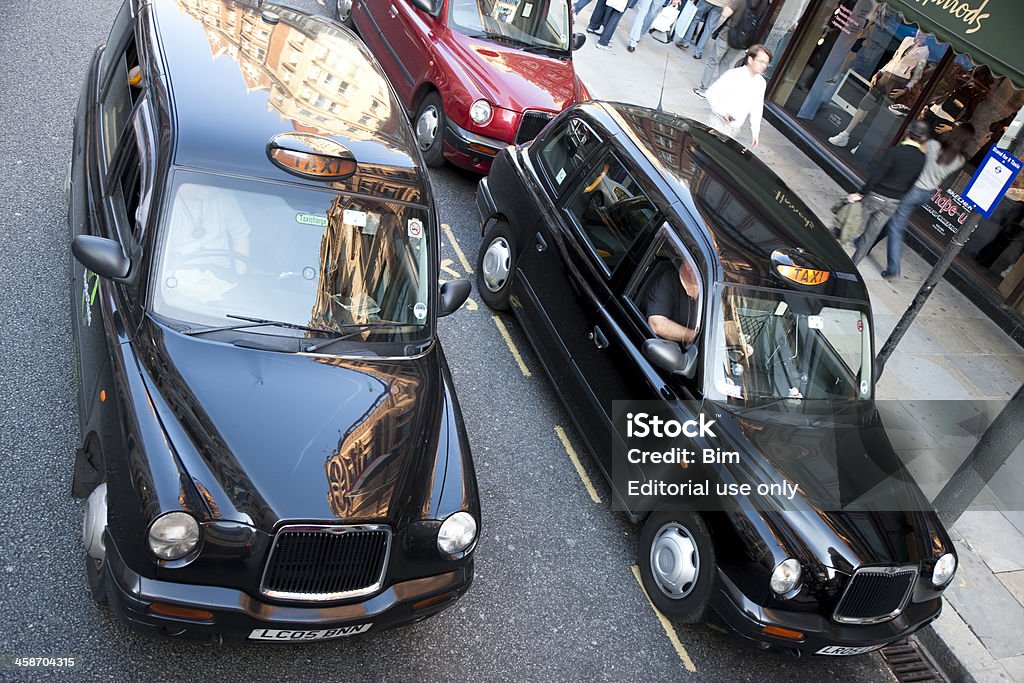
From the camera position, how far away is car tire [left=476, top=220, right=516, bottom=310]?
23.8 ft

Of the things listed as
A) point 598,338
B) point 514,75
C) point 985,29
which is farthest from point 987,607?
point 514,75

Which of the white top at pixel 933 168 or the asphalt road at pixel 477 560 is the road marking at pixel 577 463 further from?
the white top at pixel 933 168

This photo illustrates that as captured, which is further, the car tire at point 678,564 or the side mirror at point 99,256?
the car tire at point 678,564

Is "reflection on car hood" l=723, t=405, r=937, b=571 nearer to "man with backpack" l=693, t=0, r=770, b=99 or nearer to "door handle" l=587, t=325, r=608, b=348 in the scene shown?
"door handle" l=587, t=325, r=608, b=348

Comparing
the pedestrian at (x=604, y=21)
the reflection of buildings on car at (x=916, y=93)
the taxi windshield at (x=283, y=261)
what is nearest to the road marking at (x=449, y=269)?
the taxi windshield at (x=283, y=261)

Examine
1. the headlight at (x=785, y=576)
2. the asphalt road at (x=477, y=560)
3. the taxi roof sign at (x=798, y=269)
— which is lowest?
the asphalt road at (x=477, y=560)

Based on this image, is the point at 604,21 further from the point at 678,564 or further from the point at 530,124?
the point at 678,564

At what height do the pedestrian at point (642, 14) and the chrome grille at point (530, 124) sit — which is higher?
the pedestrian at point (642, 14)

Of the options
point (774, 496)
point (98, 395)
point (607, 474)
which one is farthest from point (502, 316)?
point (98, 395)

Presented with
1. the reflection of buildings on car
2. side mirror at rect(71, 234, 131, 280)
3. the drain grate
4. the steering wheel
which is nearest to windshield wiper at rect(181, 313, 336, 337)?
the steering wheel

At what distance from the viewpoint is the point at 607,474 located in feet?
18.9

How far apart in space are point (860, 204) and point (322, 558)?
7.14 meters

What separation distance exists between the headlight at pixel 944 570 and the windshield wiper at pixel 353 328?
3242 mm

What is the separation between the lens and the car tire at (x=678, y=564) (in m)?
4.93
